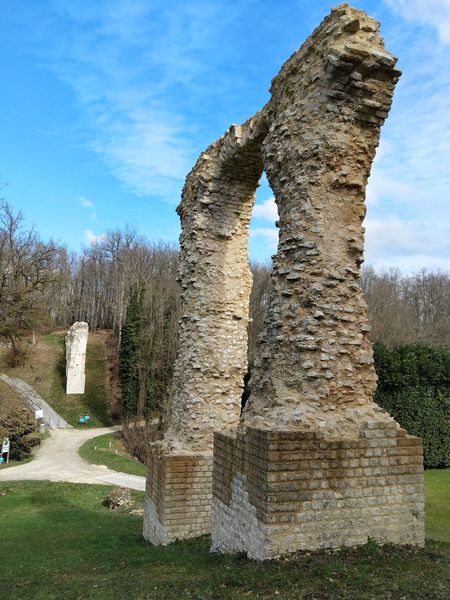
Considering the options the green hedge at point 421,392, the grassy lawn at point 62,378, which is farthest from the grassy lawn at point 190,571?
the grassy lawn at point 62,378

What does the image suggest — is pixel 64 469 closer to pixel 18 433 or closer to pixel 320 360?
pixel 18 433

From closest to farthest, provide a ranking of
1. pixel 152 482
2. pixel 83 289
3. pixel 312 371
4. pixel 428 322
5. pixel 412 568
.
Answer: pixel 412 568
pixel 312 371
pixel 152 482
pixel 428 322
pixel 83 289

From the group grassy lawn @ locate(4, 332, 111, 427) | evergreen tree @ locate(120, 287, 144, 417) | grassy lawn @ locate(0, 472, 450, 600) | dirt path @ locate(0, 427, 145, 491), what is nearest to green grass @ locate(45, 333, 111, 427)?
grassy lawn @ locate(4, 332, 111, 427)

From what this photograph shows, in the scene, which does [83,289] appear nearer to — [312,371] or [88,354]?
[88,354]

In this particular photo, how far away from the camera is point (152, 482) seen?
9.04 metres

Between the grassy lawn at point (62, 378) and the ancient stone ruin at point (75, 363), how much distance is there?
61 centimetres

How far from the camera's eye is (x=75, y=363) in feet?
118

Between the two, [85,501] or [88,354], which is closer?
[85,501]

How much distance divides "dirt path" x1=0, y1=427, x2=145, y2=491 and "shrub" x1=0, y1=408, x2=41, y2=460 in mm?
669

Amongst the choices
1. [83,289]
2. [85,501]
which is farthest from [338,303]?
[83,289]

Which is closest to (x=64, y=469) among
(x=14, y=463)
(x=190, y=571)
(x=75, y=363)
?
(x=14, y=463)

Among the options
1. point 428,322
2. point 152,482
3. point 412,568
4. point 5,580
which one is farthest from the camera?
point 428,322

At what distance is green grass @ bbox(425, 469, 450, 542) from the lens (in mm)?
9853

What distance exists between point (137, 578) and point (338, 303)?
389 centimetres
